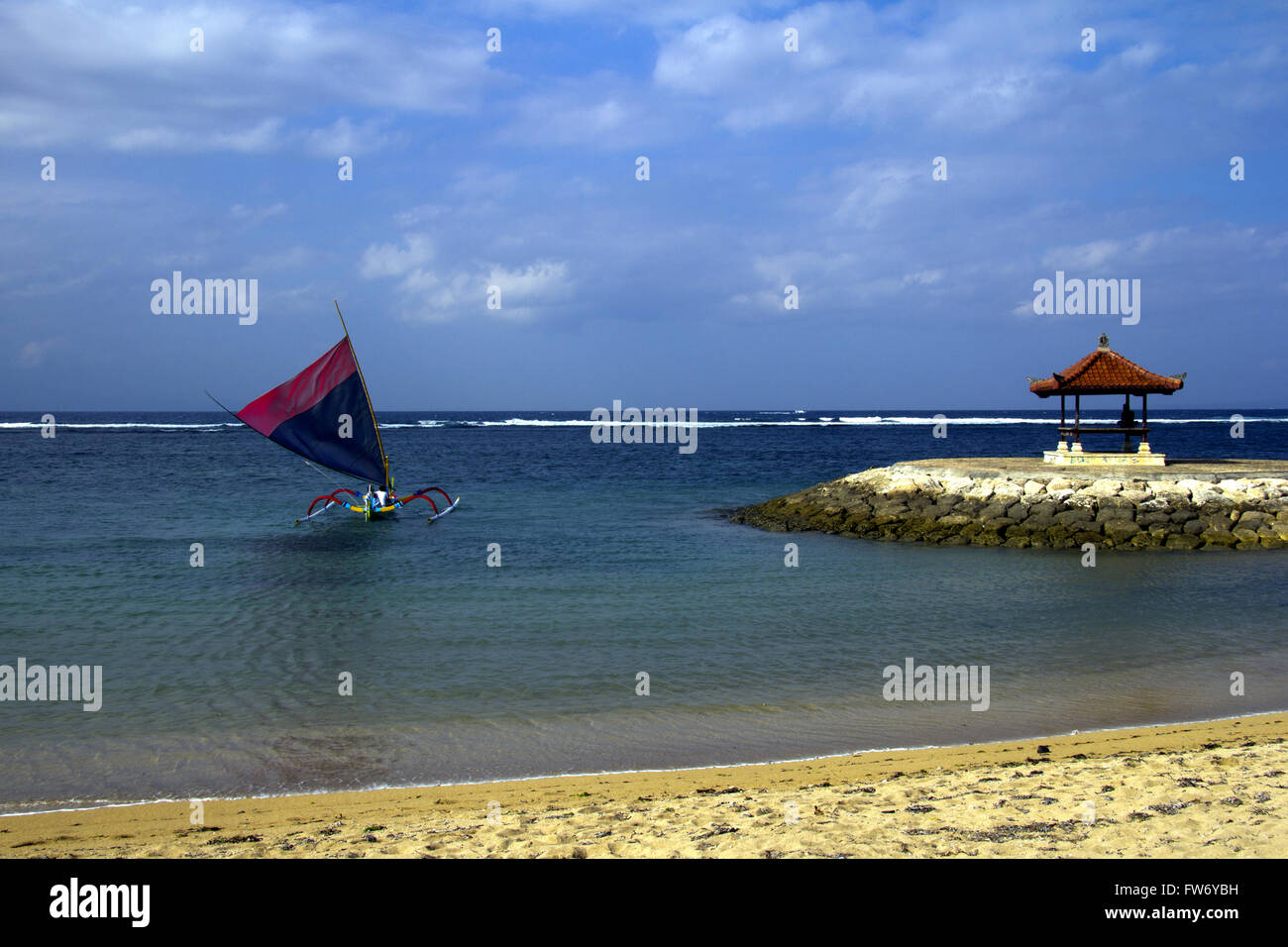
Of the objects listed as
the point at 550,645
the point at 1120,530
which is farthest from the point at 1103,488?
the point at 550,645

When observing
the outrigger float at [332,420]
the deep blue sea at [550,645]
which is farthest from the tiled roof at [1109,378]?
the outrigger float at [332,420]

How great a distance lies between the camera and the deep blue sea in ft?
25.0

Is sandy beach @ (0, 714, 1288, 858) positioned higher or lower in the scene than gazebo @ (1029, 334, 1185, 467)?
lower

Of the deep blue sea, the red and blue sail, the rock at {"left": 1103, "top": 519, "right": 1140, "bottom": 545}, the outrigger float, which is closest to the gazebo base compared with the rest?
the rock at {"left": 1103, "top": 519, "right": 1140, "bottom": 545}

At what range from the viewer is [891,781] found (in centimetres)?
638

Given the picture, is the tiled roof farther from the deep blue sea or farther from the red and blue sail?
the red and blue sail

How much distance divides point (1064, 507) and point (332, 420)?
1789 centimetres

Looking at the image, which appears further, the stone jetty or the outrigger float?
the outrigger float

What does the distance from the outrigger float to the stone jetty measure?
35.1 feet

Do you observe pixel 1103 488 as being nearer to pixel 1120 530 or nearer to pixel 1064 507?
pixel 1064 507

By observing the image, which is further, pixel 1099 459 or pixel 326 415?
pixel 1099 459

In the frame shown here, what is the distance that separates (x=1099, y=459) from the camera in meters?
23.3
